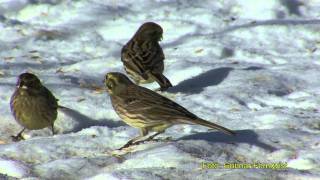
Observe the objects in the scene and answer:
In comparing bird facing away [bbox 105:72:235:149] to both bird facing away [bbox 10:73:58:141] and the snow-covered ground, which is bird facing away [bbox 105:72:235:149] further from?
bird facing away [bbox 10:73:58:141]

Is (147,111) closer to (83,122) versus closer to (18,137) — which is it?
(83,122)

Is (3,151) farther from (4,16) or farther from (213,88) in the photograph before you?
(4,16)

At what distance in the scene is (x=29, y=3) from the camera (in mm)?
13188

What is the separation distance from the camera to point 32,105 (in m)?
8.90

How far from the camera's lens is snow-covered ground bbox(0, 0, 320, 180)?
22.5 feet

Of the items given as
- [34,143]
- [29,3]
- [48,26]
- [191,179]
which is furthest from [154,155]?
[29,3]

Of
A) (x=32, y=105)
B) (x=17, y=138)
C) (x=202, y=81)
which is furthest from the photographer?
(x=202, y=81)

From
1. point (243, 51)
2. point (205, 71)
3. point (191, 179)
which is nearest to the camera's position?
point (191, 179)

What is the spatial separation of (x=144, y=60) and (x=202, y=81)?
82 cm

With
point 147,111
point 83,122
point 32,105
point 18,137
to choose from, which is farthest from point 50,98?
point 147,111

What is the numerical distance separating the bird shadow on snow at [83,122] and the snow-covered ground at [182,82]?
2cm

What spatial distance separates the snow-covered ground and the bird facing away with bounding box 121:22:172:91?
1.03ft

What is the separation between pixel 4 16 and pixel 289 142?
6620mm

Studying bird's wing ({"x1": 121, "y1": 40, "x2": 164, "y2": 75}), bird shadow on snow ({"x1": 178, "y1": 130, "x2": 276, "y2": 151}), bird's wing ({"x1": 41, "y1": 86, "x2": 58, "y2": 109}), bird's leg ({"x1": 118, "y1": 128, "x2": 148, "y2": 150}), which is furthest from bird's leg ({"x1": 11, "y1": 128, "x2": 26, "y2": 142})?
bird's wing ({"x1": 121, "y1": 40, "x2": 164, "y2": 75})
